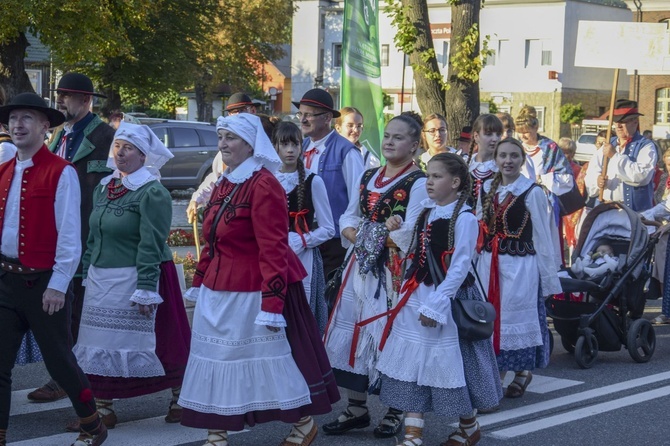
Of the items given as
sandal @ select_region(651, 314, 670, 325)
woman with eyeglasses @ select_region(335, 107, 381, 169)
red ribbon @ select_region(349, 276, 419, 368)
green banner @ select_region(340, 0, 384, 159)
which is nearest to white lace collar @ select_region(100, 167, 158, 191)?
red ribbon @ select_region(349, 276, 419, 368)

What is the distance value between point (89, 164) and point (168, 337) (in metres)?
1.35

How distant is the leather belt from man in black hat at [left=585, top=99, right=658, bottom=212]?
22.9ft

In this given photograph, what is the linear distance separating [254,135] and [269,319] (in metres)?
0.97

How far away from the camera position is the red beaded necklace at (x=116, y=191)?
6.16 meters

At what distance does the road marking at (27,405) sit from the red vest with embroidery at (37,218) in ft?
5.29

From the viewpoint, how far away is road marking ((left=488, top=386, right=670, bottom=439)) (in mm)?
6457

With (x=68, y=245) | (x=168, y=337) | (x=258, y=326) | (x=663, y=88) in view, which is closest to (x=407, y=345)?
(x=258, y=326)

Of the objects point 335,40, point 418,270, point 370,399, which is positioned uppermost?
point 335,40

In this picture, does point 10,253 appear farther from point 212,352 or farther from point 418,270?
point 418,270

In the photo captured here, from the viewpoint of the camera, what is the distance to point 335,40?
63.4m

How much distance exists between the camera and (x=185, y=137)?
82.4 ft

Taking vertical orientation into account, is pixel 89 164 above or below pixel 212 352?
above

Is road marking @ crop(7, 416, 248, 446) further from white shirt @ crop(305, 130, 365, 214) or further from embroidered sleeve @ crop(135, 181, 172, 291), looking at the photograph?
white shirt @ crop(305, 130, 365, 214)

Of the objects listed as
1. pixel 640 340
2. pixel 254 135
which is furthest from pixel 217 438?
pixel 640 340
